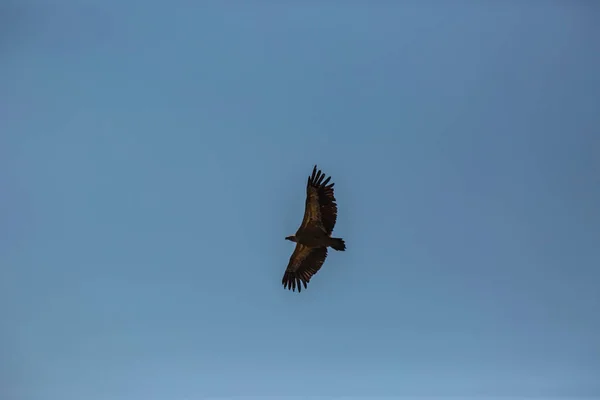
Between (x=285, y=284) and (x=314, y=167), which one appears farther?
(x=285, y=284)

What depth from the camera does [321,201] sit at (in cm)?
2916

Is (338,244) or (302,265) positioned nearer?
(338,244)

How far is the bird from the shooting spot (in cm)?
2902

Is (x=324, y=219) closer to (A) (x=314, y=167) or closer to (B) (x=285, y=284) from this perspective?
(A) (x=314, y=167)

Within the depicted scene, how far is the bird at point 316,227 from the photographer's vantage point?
95.2 feet

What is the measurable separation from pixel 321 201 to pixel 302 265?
4355 mm

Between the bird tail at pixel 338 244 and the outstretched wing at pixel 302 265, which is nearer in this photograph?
the bird tail at pixel 338 244

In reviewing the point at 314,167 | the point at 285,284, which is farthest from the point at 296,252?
the point at 314,167

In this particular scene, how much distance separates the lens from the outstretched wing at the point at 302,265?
103 feet

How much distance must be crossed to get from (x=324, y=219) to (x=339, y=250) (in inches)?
64.0

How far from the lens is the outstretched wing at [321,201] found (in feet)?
95.1

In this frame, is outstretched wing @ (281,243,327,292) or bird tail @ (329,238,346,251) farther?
outstretched wing @ (281,243,327,292)

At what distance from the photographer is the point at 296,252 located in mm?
31766

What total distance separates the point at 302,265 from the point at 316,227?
313 cm
